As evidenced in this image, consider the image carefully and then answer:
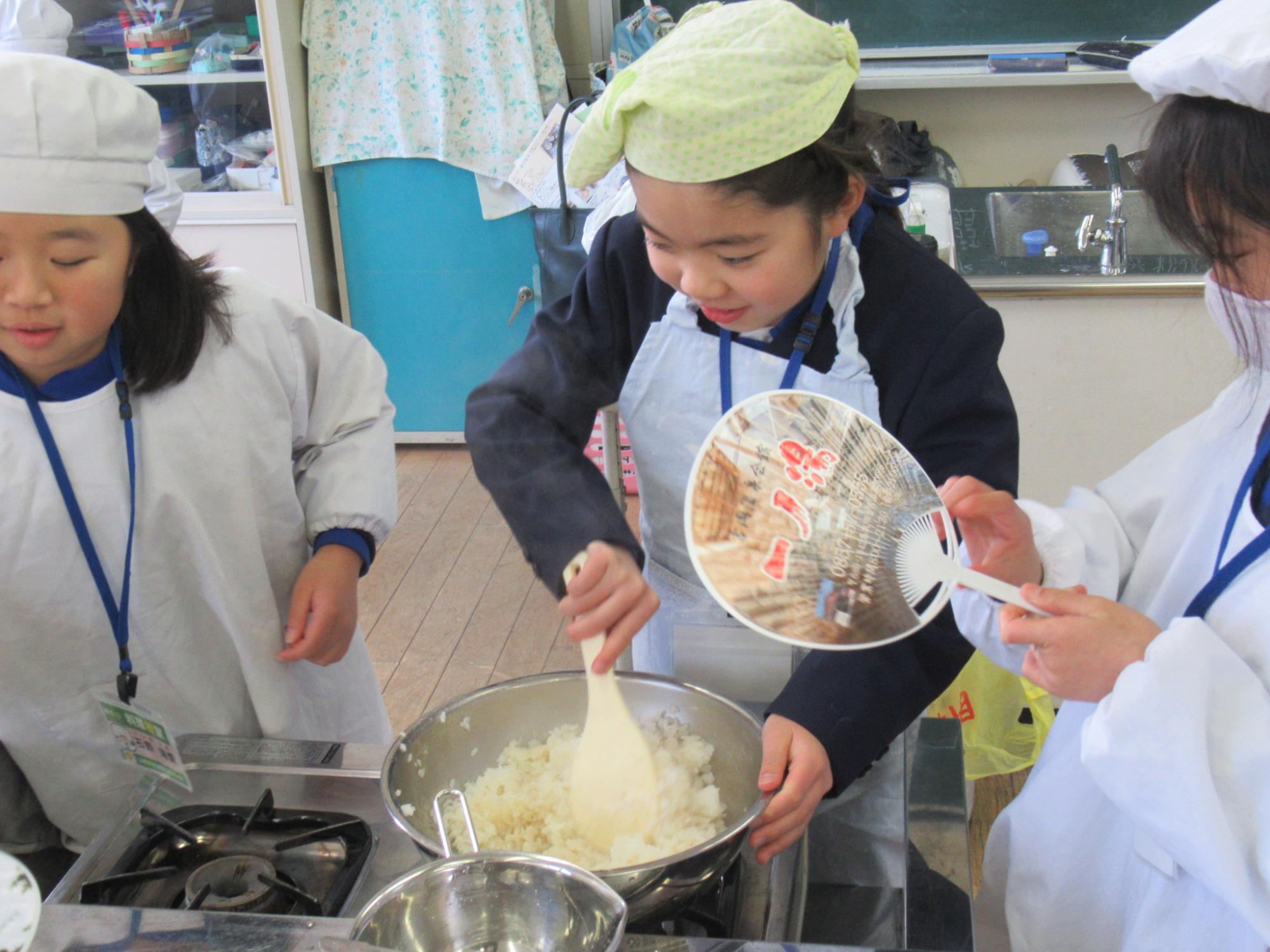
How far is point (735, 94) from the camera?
2.88ft

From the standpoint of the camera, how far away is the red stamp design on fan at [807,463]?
2.79 ft

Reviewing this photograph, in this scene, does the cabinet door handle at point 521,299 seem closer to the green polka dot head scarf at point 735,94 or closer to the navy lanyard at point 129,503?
the navy lanyard at point 129,503

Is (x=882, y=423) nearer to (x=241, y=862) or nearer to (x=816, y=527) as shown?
(x=816, y=527)

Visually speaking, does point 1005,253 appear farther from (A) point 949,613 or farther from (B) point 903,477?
(B) point 903,477

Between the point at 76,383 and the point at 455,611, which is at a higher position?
the point at 76,383

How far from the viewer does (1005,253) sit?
2701 millimetres

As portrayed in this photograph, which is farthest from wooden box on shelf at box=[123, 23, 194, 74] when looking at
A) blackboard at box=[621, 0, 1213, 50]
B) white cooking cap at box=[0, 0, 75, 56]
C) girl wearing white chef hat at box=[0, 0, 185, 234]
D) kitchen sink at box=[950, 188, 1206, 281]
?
kitchen sink at box=[950, 188, 1206, 281]

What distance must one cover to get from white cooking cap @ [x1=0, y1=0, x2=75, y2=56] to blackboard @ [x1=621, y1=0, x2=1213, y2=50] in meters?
2.07

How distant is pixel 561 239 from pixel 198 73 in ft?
4.03

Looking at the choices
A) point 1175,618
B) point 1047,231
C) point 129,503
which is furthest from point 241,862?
point 1047,231

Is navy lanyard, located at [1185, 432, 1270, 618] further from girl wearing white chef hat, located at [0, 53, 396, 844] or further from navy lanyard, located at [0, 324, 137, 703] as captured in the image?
navy lanyard, located at [0, 324, 137, 703]

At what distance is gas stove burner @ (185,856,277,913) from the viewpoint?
834 millimetres

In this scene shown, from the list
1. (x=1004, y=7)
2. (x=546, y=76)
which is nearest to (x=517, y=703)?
(x=546, y=76)

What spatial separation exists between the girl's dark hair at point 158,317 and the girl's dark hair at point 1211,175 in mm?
939
